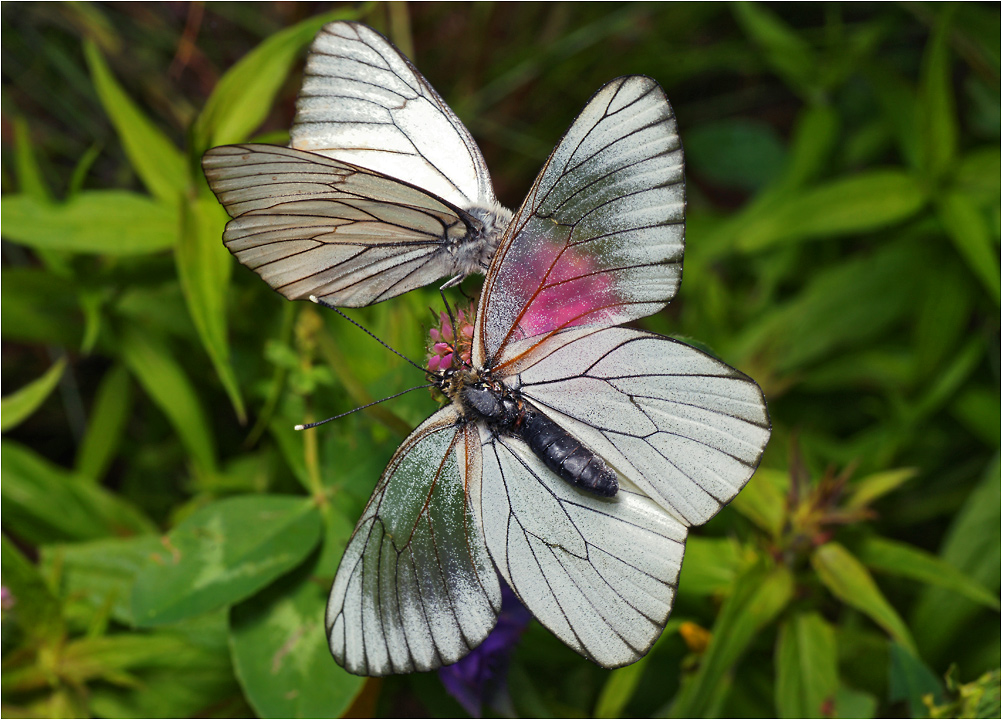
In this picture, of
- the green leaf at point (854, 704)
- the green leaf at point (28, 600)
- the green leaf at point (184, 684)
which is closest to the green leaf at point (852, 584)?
the green leaf at point (854, 704)

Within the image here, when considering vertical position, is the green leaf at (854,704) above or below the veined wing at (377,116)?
below

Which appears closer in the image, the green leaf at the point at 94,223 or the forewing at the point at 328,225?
the forewing at the point at 328,225

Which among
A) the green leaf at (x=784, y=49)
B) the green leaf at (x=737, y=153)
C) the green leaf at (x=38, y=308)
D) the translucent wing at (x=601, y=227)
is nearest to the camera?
the translucent wing at (x=601, y=227)

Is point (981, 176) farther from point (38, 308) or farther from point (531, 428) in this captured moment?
point (38, 308)

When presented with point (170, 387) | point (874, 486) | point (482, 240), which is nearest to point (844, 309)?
point (874, 486)

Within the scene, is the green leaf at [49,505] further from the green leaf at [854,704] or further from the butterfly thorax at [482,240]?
the green leaf at [854,704]

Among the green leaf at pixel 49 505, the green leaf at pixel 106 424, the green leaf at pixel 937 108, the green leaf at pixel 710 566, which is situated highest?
the green leaf at pixel 937 108

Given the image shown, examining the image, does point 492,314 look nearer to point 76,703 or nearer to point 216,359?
point 216,359

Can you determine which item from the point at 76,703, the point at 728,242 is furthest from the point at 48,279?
the point at 728,242
